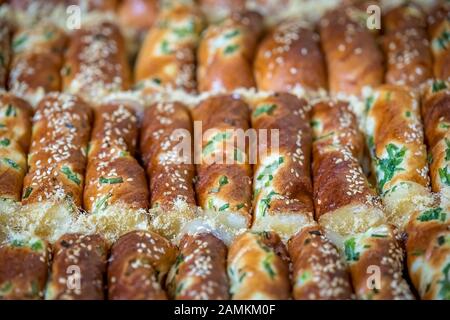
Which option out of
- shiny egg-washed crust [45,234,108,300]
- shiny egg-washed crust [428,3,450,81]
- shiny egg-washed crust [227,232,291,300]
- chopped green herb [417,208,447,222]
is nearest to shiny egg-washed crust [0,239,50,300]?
shiny egg-washed crust [45,234,108,300]

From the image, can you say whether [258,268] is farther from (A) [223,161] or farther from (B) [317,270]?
(A) [223,161]

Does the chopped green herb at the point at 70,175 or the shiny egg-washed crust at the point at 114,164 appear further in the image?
the chopped green herb at the point at 70,175

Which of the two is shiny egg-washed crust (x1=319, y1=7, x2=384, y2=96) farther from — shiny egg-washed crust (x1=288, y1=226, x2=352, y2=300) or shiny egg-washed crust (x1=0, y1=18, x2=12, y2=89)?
shiny egg-washed crust (x1=0, y1=18, x2=12, y2=89)

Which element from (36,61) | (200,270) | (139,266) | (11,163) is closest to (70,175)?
(11,163)

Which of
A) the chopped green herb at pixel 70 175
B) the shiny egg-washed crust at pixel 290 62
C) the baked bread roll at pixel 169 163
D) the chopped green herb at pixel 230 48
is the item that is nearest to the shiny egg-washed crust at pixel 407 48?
the shiny egg-washed crust at pixel 290 62

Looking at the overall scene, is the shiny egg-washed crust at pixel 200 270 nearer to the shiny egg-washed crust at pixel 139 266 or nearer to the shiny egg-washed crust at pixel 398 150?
the shiny egg-washed crust at pixel 139 266

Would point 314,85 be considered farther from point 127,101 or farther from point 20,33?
point 20,33
